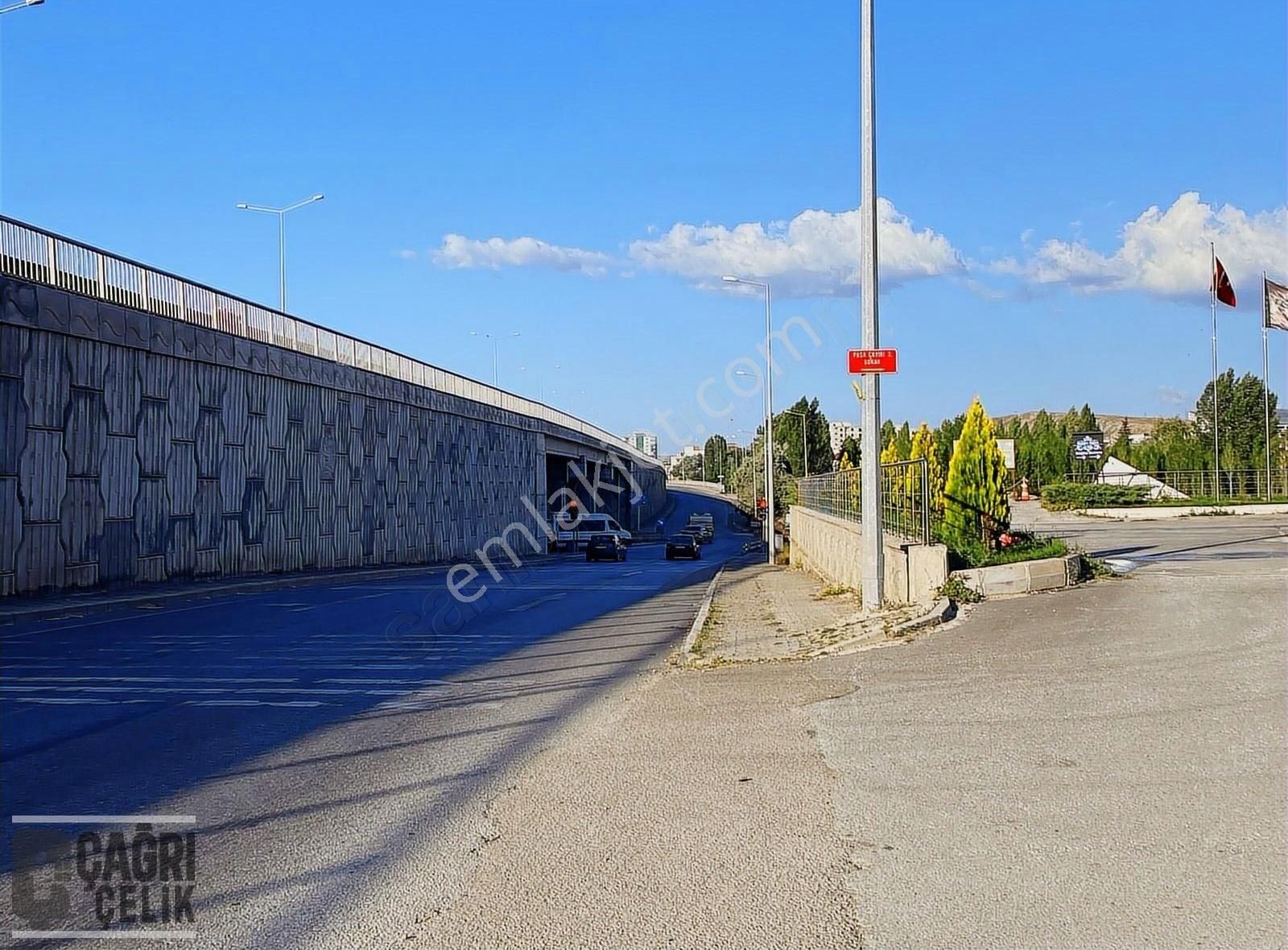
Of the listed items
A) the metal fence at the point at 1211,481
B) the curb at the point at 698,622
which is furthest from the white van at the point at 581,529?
the curb at the point at 698,622

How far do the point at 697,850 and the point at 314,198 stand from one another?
3738 centimetres

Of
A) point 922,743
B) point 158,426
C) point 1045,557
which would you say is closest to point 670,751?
point 922,743

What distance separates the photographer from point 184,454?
87.4 feet

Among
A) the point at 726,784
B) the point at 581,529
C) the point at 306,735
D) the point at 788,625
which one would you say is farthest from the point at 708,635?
the point at 581,529

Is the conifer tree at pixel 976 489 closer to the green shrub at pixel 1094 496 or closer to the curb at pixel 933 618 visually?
the curb at pixel 933 618

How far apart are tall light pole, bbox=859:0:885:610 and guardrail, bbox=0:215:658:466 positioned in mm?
15732

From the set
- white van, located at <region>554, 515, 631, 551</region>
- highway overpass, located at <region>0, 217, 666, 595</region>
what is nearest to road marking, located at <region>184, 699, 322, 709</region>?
highway overpass, located at <region>0, 217, 666, 595</region>

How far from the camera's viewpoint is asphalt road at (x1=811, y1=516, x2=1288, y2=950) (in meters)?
4.61

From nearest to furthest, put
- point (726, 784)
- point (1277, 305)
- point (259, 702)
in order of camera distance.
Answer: point (726, 784) → point (259, 702) → point (1277, 305)

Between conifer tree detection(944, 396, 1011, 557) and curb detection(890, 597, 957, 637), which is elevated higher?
conifer tree detection(944, 396, 1011, 557)

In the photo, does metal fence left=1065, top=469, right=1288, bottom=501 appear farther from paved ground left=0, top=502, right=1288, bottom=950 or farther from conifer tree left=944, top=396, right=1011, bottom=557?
paved ground left=0, top=502, right=1288, bottom=950

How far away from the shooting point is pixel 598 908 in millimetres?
4816

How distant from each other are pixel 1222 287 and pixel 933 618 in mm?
42894

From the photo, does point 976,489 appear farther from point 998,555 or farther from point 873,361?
point 873,361
